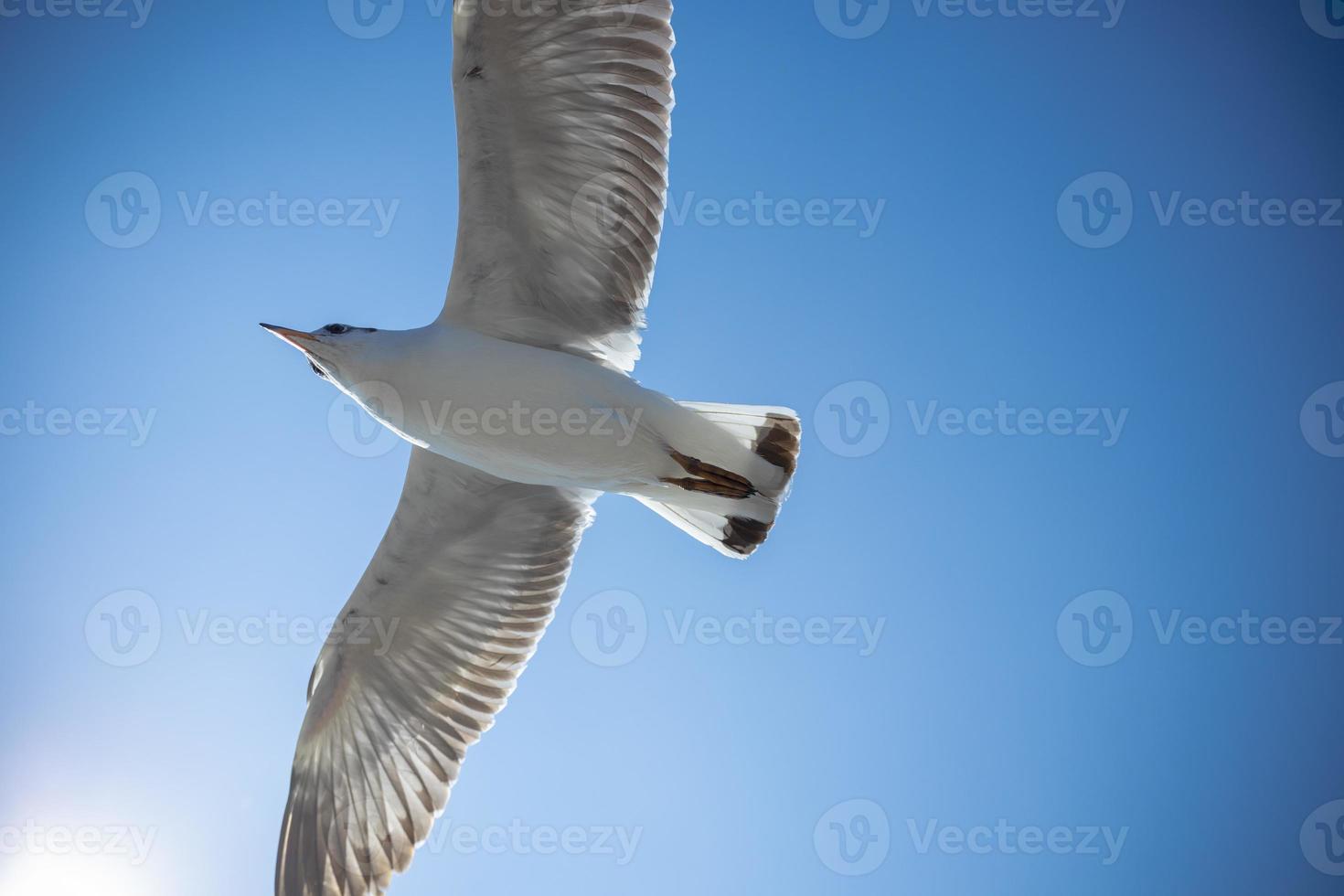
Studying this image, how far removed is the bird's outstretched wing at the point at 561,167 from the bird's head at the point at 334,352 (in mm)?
393

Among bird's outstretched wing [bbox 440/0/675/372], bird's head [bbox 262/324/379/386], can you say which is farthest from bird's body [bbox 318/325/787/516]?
bird's outstretched wing [bbox 440/0/675/372]

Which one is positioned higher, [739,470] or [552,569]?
[739,470]

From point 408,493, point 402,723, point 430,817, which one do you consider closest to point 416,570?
point 408,493

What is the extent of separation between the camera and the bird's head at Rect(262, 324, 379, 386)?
3.16 m

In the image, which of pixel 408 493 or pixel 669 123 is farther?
pixel 408 493

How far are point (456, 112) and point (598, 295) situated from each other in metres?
0.73

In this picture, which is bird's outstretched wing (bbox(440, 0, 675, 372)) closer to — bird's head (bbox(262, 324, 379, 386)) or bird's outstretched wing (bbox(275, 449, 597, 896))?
bird's head (bbox(262, 324, 379, 386))

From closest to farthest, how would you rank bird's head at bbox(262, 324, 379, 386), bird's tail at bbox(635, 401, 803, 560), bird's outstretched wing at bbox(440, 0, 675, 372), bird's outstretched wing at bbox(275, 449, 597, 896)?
bird's outstretched wing at bbox(440, 0, 675, 372), bird's head at bbox(262, 324, 379, 386), bird's tail at bbox(635, 401, 803, 560), bird's outstretched wing at bbox(275, 449, 597, 896)

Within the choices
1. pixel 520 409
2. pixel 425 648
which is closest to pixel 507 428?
pixel 520 409

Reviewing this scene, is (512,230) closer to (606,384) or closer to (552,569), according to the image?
(606,384)

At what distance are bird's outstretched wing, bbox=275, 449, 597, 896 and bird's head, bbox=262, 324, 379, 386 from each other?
2.16 feet

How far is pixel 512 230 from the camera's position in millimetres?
3326

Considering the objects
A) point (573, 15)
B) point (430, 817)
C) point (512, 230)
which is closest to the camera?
point (573, 15)

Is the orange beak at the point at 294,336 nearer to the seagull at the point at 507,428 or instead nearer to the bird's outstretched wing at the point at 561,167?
the seagull at the point at 507,428
